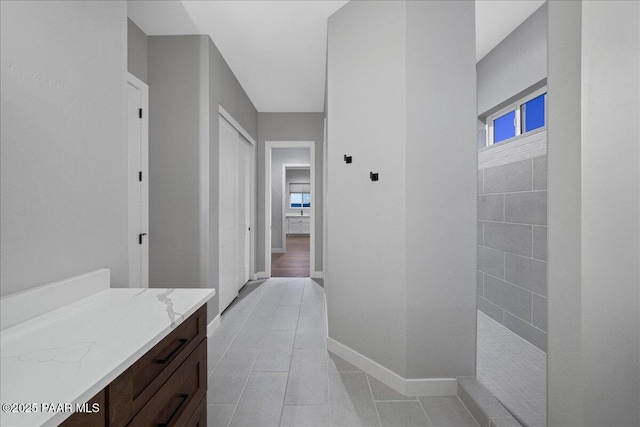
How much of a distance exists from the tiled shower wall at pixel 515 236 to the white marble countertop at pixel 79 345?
2.36 metres

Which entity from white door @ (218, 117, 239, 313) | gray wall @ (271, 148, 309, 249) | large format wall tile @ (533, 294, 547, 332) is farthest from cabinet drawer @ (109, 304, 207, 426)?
gray wall @ (271, 148, 309, 249)

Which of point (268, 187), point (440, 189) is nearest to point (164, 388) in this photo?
point (440, 189)

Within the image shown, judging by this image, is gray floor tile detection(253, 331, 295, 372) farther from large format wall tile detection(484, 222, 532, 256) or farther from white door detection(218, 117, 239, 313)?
large format wall tile detection(484, 222, 532, 256)

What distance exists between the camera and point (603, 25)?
76cm

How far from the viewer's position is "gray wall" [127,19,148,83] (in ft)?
7.85

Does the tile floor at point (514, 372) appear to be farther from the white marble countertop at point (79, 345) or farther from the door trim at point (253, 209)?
the door trim at point (253, 209)

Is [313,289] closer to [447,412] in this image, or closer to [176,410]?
[447,412]

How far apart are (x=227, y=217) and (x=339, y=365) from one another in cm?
209

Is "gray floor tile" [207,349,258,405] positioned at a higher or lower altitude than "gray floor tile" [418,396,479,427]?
higher

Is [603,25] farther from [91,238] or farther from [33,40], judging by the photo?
[91,238]

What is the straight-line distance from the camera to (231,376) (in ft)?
6.56

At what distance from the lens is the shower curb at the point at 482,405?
145 centimetres

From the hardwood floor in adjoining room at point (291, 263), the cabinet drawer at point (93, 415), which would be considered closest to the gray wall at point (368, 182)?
the cabinet drawer at point (93, 415)

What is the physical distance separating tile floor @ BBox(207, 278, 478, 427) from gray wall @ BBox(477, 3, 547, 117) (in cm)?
272
